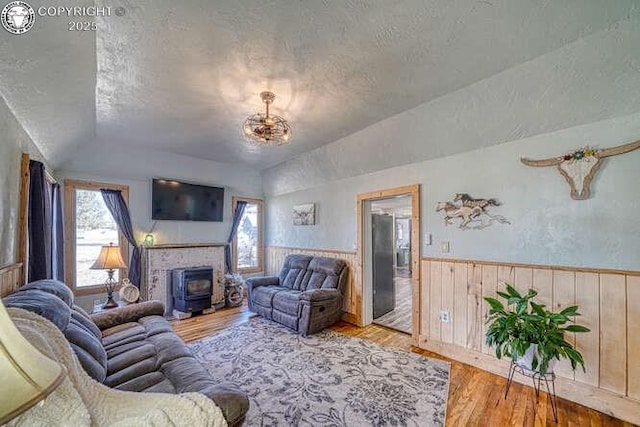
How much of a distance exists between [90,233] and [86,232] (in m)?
0.05

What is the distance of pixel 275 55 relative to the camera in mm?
2008

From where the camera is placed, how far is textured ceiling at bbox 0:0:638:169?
1598 millimetres

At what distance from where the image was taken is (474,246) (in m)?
2.95

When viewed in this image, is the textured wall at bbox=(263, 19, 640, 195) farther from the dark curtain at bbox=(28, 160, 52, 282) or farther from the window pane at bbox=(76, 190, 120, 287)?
the window pane at bbox=(76, 190, 120, 287)

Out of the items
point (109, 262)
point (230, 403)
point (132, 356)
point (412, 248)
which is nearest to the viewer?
point (230, 403)

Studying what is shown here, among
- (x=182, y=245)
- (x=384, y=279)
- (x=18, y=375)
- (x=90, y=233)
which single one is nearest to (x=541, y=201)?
(x=384, y=279)

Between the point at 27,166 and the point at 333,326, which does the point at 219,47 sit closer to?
the point at 27,166

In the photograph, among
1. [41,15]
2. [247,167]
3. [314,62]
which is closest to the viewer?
[41,15]

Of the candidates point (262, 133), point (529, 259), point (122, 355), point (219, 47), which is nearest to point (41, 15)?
point (219, 47)

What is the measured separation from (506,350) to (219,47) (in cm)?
332

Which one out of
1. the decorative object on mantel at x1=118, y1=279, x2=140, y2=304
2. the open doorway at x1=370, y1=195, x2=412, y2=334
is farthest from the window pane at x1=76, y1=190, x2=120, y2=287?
the open doorway at x1=370, y1=195, x2=412, y2=334

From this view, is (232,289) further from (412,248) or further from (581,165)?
(581,165)

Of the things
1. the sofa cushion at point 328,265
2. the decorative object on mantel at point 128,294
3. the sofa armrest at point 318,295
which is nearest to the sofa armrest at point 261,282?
the sofa cushion at point 328,265

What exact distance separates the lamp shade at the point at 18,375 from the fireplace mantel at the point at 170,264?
14.9 ft
